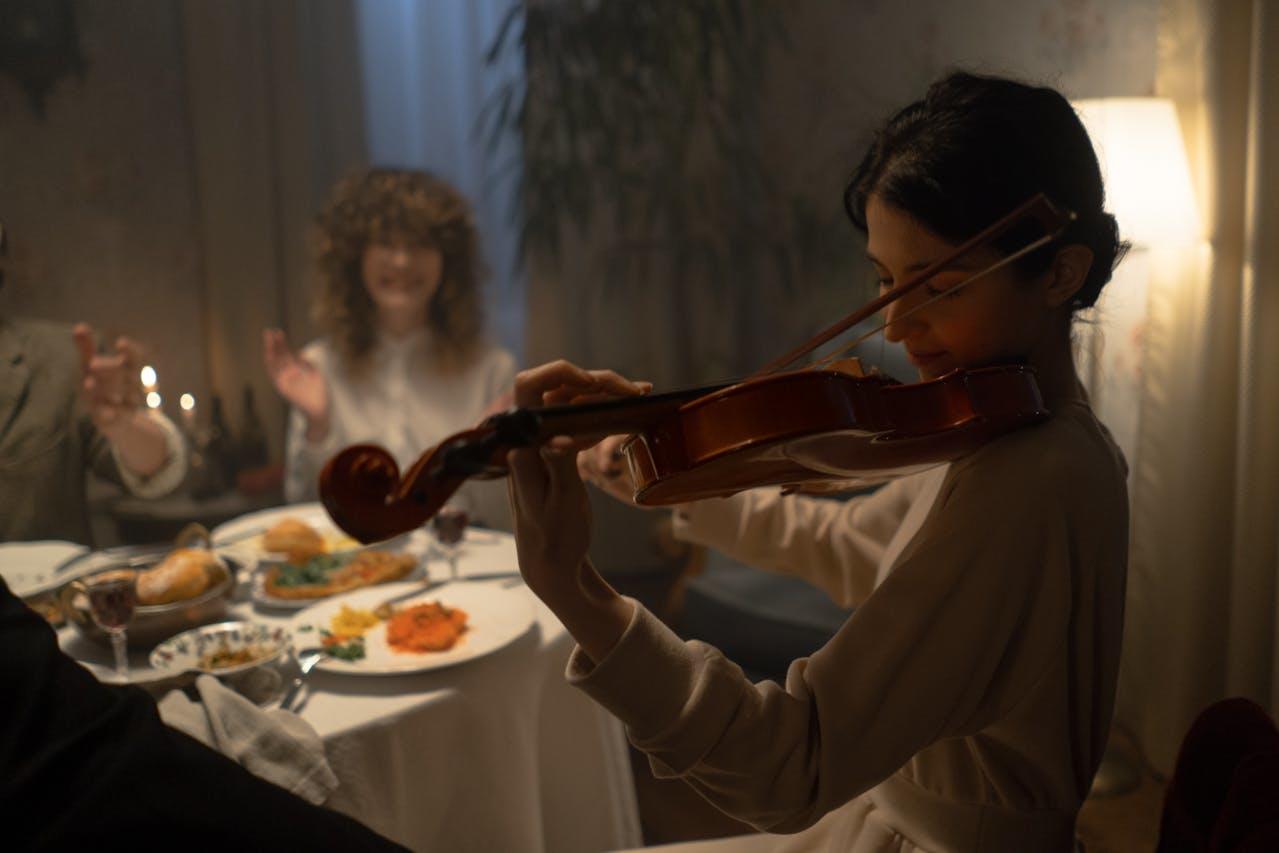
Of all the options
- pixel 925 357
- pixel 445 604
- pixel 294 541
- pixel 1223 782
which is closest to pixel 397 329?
pixel 294 541

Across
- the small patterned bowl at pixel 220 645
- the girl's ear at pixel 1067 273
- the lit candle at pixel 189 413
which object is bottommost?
the lit candle at pixel 189 413

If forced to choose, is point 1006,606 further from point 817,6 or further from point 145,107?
point 817,6

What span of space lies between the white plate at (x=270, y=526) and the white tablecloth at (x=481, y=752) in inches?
10.5

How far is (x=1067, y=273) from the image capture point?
841mm

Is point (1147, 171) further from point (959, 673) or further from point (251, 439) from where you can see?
point (251, 439)

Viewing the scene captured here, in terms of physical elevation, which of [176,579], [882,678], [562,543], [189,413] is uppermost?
[562,543]

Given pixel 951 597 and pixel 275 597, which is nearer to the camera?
pixel 951 597

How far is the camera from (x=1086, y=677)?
0.81m

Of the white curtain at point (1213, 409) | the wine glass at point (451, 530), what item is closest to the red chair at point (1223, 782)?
the wine glass at point (451, 530)

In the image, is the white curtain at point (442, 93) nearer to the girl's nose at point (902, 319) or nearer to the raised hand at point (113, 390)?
the raised hand at point (113, 390)

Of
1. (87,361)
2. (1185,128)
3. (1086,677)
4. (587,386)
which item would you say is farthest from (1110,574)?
(87,361)

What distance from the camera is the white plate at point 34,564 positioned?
1482mm

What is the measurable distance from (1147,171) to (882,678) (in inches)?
63.5

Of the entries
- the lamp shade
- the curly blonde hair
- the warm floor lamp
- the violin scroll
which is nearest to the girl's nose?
the violin scroll
